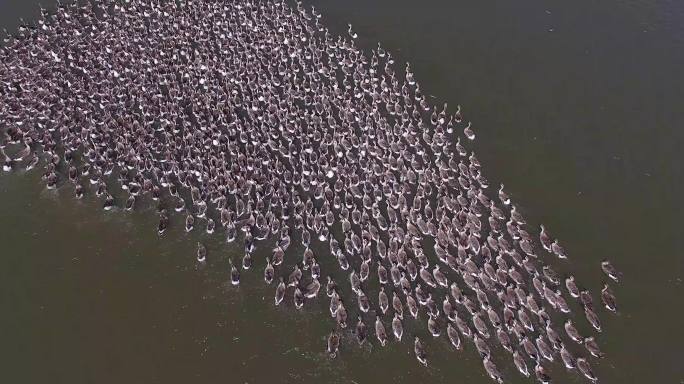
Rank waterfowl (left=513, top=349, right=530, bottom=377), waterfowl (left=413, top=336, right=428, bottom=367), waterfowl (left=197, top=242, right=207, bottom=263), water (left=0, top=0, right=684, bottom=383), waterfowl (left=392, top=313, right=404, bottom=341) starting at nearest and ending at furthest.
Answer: waterfowl (left=513, top=349, right=530, bottom=377) < waterfowl (left=413, top=336, right=428, bottom=367) < water (left=0, top=0, right=684, bottom=383) < waterfowl (left=392, top=313, right=404, bottom=341) < waterfowl (left=197, top=242, right=207, bottom=263)

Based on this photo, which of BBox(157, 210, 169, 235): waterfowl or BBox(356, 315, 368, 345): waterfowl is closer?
BBox(356, 315, 368, 345): waterfowl

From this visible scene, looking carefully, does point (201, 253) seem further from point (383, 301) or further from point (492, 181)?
point (492, 181)

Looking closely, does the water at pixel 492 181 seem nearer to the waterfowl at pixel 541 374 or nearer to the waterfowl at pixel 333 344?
the waterfowl at pixel 333 344

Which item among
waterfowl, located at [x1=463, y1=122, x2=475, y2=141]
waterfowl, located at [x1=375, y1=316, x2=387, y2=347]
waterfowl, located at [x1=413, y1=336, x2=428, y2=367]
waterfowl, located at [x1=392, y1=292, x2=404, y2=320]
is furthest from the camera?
waterfowl, located at [x1=463, y1=122, x2=475, y2=141]

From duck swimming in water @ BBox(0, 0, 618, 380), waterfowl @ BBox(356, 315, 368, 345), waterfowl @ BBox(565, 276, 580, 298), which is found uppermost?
duck swimming in water @ BBox(0, 0, 618, 380)

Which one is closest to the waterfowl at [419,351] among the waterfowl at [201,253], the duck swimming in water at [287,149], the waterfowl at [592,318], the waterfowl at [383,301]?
the duck swimming in water at [287,149]

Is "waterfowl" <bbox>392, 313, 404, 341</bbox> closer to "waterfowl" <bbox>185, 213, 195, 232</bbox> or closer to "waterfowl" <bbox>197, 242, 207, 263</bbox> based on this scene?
"waterfowl" <bbox>197, 242, 207, 263</bbox>

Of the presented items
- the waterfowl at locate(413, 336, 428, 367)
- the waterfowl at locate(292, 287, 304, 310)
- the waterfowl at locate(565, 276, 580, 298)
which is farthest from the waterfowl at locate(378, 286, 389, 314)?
the waterfowl at locate(565, 276, 580, 298)

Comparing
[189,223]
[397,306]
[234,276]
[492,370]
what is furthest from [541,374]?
[189,223]
